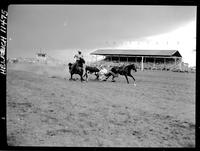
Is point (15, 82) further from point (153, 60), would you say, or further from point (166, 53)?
point (166, 53)

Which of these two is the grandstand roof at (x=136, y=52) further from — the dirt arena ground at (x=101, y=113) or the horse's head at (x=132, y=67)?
the dirt arena ground at (x=101, y=113)

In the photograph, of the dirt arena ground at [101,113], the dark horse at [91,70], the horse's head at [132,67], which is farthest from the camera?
the dark horse at [91,70]

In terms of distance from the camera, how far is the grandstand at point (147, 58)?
3.17 metres

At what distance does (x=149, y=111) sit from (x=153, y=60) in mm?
840

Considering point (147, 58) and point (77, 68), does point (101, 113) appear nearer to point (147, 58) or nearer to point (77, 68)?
point (77, 68)

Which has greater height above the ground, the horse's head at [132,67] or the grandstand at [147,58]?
the grandstand at [147,58]

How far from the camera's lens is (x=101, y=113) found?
9.87 ft

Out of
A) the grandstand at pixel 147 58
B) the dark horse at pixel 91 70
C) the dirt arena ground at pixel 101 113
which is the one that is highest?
the grandstand at pixel 147 58

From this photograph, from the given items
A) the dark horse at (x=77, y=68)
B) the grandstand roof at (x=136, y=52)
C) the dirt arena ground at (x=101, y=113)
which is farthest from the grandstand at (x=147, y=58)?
the dark horse at (x=77, y=68)

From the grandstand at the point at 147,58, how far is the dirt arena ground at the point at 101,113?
166 mm

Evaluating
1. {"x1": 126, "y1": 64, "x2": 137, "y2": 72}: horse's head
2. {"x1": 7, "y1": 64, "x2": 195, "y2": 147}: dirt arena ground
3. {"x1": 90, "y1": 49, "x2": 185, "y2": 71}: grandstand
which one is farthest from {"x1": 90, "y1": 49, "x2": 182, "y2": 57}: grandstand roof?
{"x1": 7, "y1": 64, "x2": 195, "y2": 147}: dirt arena ground

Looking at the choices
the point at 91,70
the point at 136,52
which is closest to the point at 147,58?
the point at 136,52

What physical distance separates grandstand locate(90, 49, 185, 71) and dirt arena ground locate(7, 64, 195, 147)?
0.17m
